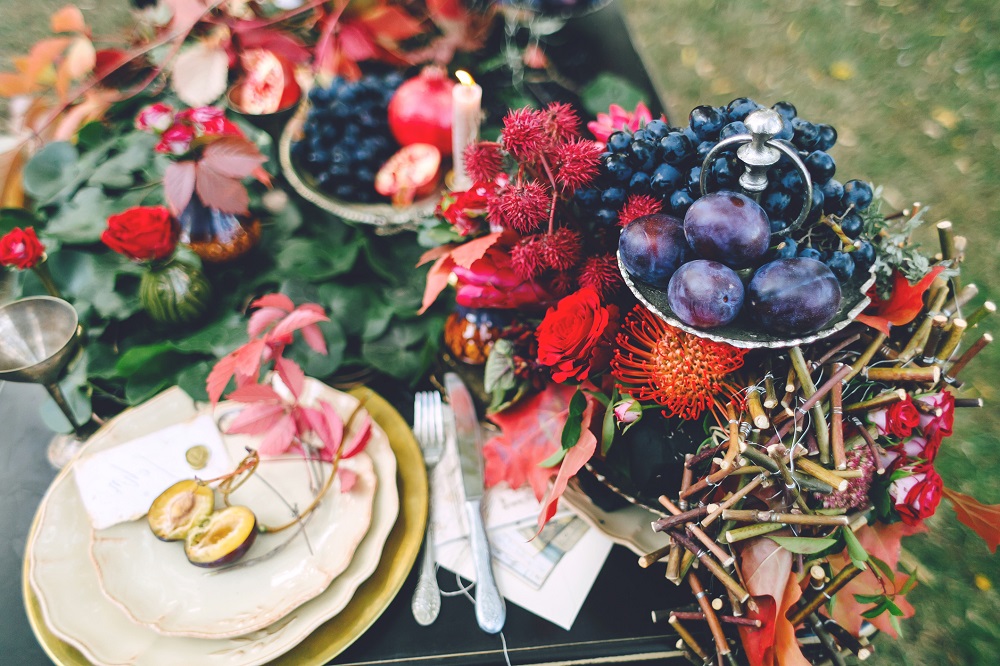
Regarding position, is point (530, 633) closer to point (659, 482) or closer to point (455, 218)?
point (659, 482)

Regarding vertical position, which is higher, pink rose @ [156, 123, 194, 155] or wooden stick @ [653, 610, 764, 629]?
pink rose @ [156, 123, 194, 155]

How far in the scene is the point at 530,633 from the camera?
2.15 ft

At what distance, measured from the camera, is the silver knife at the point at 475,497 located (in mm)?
658

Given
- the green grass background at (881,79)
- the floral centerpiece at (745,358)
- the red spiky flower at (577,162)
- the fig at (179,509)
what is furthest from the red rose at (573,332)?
the green grass background at (881,79)

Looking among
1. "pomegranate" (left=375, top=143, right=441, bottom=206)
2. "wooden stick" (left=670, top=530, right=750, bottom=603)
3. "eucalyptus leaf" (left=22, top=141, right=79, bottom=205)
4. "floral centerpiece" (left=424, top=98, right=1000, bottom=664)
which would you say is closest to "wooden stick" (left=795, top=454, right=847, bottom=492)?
"floral centerpiece" (left=424, top=98, right=1000, bottom=664)

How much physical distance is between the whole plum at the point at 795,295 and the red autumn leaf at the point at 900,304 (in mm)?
87

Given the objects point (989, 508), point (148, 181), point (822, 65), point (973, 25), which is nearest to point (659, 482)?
point (989, 508)

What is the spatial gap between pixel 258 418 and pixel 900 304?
2.27ft

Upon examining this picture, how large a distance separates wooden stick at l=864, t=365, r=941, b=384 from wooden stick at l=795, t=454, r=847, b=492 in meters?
0.09

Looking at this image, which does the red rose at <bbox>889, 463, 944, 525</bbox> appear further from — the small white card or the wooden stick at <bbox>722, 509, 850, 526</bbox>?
the small white card

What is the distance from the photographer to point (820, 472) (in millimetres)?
498

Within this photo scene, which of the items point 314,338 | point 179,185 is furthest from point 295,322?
point 179,185

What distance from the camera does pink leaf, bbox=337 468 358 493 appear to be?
2.25 feet

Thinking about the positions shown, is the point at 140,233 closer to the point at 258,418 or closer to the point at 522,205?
the point at 258,418
